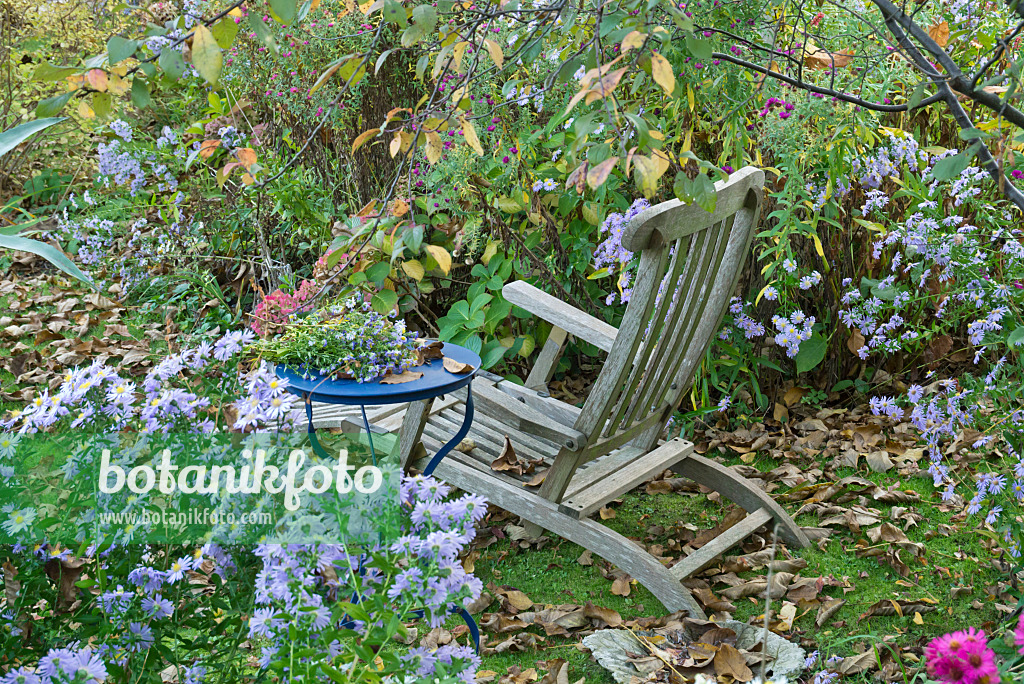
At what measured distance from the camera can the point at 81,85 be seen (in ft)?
4.34

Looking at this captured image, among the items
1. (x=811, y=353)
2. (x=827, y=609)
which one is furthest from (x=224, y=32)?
(x=811, y=353)

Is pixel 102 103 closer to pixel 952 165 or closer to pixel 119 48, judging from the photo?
pixel 119 48

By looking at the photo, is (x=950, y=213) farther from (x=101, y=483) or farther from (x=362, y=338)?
(x=101, y=483)

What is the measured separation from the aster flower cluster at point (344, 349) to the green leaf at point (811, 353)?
191 centimetres

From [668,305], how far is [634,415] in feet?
1.38

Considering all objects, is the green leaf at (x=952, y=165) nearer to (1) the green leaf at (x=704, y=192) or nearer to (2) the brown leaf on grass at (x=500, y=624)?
(1) the green leaf at (x=704, y=192)

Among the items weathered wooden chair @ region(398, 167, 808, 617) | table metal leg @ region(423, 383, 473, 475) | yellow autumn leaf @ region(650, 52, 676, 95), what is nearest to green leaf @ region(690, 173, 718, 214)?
yellow autumn leaf @ region(650, 52, 676, 95)

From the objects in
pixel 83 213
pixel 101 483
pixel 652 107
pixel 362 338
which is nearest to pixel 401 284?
pixel 652 107

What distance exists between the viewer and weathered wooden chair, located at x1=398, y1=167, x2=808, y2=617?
2189 mm

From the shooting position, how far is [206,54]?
3.84 ft

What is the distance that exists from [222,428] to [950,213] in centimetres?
314

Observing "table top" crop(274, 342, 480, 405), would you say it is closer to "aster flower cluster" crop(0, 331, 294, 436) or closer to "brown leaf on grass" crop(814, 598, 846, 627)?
"aster flower cluster" crop(0, 331, 294, 436)

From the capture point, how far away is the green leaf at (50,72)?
123cm

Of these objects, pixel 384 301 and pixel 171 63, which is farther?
pixel 384 301
